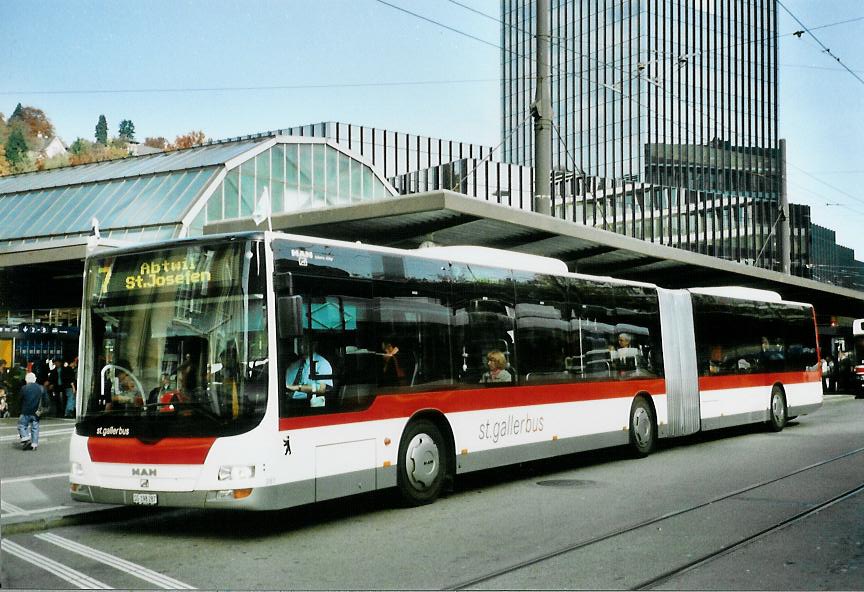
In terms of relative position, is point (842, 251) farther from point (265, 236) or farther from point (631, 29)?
point (265, 236)

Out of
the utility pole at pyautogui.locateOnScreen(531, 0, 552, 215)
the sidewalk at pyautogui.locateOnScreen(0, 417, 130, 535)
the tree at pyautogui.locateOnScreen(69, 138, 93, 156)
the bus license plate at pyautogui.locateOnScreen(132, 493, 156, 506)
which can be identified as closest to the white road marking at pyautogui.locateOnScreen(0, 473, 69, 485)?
the sidewalk at pyautogui.locateOnScreen(0, 417, 130, 535)

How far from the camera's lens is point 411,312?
439 inches

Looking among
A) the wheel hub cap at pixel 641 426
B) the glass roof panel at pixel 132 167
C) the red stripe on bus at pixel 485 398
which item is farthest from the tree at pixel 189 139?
the wheel hub cap at pixel 641 426

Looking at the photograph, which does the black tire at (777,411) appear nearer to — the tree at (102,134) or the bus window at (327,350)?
the bus window at (327,350)

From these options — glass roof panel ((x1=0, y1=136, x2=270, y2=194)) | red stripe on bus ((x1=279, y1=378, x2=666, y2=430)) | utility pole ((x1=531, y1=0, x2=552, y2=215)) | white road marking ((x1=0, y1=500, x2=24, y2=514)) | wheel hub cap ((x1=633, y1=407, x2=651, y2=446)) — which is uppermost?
glass roof panel ((x1=0, y1=136, x2=270, y2=194))

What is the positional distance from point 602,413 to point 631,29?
7545cm

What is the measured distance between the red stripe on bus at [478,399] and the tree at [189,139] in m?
56.0

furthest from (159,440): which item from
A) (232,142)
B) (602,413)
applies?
(232,142)

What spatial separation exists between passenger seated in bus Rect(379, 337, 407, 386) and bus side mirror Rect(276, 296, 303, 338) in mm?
1673

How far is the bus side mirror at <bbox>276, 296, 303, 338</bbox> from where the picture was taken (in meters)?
9.05

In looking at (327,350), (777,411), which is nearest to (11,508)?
(327,350)

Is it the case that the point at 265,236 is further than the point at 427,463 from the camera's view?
No

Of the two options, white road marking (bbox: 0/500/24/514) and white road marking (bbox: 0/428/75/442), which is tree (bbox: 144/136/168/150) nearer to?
white road marking (bbox: 0/428/75/442)

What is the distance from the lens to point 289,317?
9.06 m
